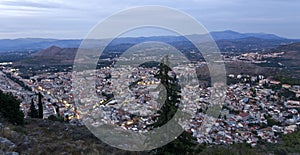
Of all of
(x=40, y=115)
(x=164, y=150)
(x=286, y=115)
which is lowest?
(x=286, y=115)

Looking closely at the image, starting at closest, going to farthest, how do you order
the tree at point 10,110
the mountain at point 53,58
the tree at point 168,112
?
1. the tree at point 168,112
2. the tree at point 10,110
3. the mountain at point 53,58

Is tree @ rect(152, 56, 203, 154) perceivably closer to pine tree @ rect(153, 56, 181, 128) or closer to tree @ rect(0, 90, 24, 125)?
pine tree @ rect(153, 56, 181, 128)

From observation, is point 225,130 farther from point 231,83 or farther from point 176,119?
point 231,83

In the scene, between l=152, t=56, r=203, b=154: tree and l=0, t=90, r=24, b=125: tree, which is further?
l=0, t=90, r=24, b=125: tree

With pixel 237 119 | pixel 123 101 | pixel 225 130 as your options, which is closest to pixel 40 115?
pixel 123 101

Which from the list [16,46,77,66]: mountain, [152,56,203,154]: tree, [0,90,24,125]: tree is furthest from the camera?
[16,46,77,66]: mountain

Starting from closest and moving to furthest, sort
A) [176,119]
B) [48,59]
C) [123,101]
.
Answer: [176,119] → [123,101] → [48,59]

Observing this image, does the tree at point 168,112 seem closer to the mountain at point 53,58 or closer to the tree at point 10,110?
the tree at point 10,110

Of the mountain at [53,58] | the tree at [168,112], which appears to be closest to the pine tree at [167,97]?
the tree at [168,112]

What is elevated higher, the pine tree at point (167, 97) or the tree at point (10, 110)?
the pine tree at point (167, 97)

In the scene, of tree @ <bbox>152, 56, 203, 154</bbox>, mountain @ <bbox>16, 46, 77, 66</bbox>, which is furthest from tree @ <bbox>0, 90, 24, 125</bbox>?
mountain @ <bbox>16, 46, 77, 66</bbox>

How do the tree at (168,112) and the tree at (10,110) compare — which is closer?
the tree at (168,112)
